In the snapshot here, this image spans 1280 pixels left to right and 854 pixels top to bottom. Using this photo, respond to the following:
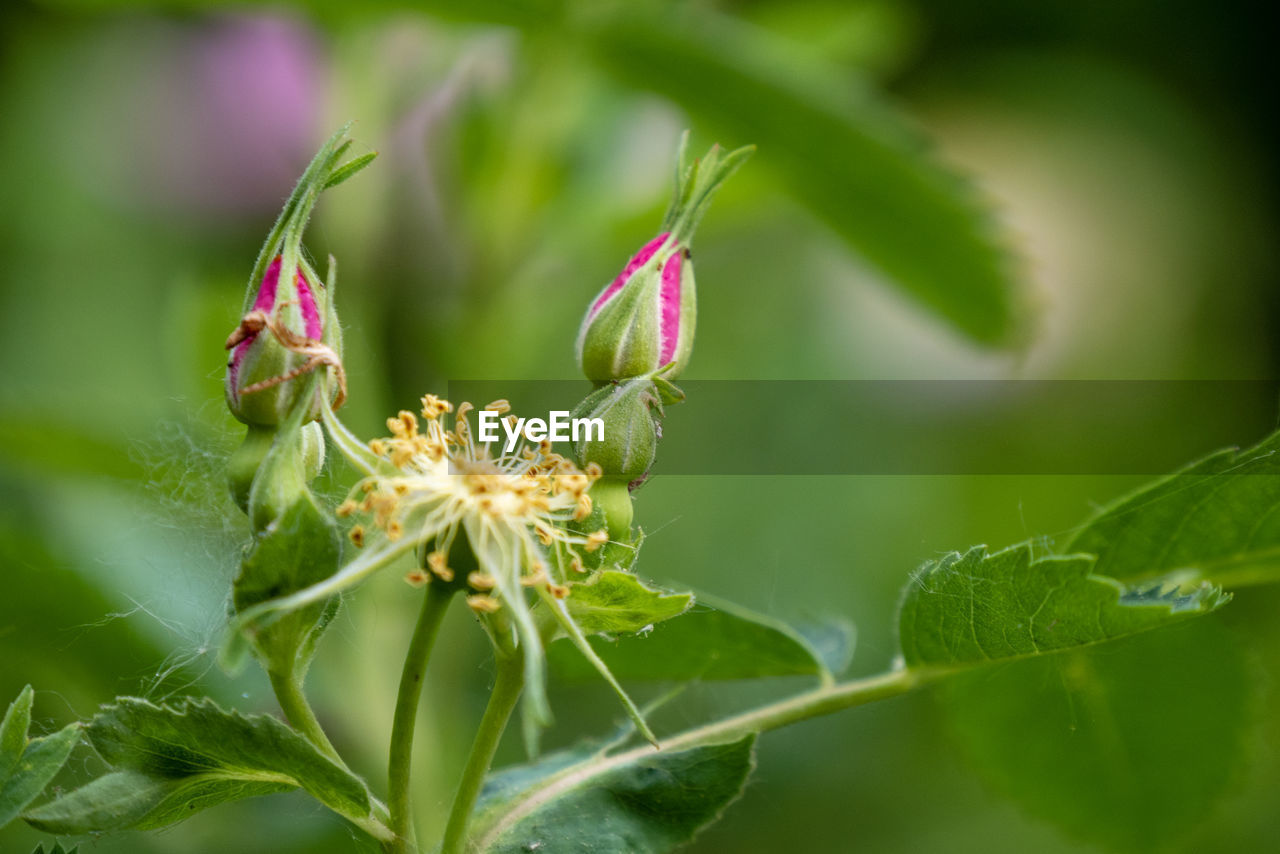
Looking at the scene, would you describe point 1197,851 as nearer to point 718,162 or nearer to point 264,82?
point 718,162

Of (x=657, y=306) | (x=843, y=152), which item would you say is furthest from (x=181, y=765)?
(x=843, y=152)

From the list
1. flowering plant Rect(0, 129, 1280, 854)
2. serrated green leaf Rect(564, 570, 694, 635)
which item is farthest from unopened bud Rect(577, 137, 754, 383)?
serrated green leaf Rect(564, 570, 694, 635)

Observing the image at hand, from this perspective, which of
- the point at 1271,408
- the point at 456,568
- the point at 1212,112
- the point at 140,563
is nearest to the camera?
the point at 456,568

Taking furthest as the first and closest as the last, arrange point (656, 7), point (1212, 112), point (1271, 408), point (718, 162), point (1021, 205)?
point (1021, 205)
point (1212, 112)
point (1271, 408)
point (656, 7)
point (718, 162)

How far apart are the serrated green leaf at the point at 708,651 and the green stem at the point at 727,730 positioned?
0.11 ft

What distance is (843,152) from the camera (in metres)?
1.41

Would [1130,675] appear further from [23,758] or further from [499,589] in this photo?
[23,758]

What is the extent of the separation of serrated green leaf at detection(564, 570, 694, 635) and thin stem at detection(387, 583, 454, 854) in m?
0.07

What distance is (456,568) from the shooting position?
63 centimetres

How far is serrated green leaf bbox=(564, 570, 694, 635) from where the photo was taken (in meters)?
0.63

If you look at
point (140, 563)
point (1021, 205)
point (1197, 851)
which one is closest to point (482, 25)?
point (140, 563)

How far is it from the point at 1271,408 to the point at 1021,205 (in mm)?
854

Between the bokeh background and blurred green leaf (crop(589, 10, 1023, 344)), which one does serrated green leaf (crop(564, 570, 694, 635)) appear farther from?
blurred green leaf (crop(589, 10, 1023, 344))

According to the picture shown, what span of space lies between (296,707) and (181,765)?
0.21 feet
